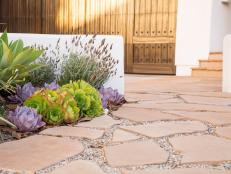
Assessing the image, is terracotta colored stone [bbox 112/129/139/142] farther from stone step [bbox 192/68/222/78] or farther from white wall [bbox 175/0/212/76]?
white wall [bbox 175/0/212/76]

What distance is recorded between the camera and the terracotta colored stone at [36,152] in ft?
4.50

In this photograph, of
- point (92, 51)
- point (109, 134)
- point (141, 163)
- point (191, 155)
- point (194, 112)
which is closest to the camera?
point (141, 163)

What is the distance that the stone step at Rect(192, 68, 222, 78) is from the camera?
18.1 feet

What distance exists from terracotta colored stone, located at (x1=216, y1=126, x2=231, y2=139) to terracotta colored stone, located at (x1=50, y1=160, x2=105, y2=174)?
783 mm

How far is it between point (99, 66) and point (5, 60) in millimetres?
794

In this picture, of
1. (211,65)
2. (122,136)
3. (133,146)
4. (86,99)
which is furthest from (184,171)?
(211,65)

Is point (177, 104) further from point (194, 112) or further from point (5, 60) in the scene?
point (5, 60)

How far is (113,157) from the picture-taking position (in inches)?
Result: 59.1

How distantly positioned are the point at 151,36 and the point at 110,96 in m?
3.69

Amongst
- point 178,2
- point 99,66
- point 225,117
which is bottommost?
point 225,117

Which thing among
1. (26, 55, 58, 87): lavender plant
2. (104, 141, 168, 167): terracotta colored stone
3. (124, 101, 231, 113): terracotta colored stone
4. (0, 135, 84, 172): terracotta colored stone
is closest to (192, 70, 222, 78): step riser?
(124, 101, 231, 113): terracotta colored stone

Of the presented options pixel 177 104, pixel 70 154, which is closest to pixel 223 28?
pixel 177 104

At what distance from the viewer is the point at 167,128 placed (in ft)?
6.63

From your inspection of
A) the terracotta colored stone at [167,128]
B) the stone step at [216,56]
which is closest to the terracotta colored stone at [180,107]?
the terracotta colored stone at [167,128]
